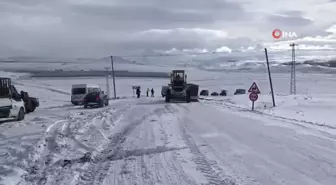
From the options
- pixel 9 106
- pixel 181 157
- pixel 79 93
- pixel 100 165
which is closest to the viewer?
pixel 100 165

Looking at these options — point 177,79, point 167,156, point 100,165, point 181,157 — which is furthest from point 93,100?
point 100,165

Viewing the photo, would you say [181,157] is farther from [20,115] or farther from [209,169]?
[20,115]

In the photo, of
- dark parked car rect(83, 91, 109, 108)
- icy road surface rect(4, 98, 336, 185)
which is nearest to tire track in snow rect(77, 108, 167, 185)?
icy road surface rect(4, 98, 336, 185)

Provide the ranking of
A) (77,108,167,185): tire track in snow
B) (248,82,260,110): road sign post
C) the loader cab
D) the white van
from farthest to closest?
the white van
the loader cab
(248,82,260,110): road sign post
(77,108,167,185): tire track in snow

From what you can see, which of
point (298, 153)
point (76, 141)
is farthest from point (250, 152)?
point (76, 141)

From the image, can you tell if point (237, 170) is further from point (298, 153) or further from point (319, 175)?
point (298, 153)

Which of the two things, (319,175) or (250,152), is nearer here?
(319,175)

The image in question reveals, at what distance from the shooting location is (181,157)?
11.3m

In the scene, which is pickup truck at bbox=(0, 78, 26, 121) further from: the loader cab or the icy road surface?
the loader cab

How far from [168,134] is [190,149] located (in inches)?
147

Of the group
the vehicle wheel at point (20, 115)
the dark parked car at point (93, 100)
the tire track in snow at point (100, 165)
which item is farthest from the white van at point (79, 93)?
the tire track in snow at point (100, 165)

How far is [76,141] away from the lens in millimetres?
14117

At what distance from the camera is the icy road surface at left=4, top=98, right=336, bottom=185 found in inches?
343

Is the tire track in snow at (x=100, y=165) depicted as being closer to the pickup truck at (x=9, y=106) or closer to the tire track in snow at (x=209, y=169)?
the tire track in snow at (x=209, y=169)
